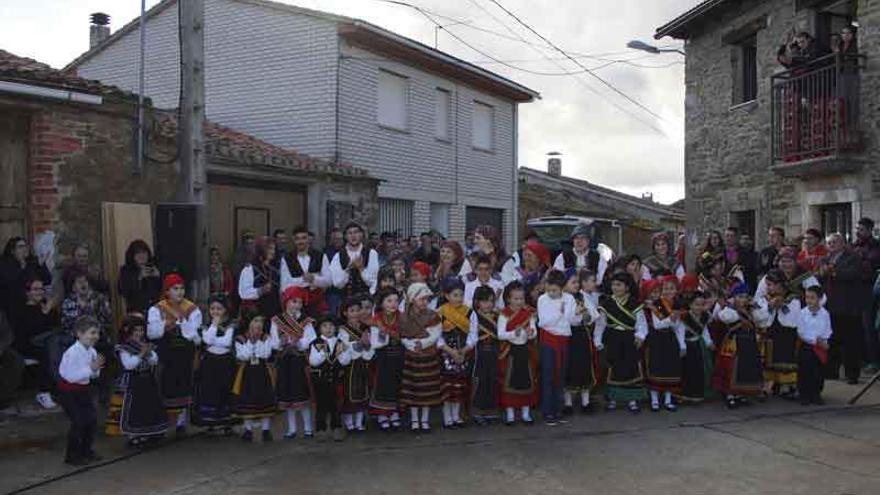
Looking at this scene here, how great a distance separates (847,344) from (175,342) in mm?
7135

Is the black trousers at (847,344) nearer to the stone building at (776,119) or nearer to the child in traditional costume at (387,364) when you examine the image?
the stone building at (776,119)

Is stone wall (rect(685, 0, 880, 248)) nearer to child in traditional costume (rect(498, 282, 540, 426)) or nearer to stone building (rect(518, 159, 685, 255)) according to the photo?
child in traditional costume (rect(498, 282, 540, 426))

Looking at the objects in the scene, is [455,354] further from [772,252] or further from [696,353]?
[772,252]

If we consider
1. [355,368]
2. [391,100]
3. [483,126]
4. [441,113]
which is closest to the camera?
[355,368]

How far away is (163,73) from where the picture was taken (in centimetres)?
1744

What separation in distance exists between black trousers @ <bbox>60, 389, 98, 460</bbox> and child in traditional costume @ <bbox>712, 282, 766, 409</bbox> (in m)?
5.66

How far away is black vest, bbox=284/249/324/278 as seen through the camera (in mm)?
8648

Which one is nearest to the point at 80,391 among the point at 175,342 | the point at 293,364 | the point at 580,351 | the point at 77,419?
the point at 77,419

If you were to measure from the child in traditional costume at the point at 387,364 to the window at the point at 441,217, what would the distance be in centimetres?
1110

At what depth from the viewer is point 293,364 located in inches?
272

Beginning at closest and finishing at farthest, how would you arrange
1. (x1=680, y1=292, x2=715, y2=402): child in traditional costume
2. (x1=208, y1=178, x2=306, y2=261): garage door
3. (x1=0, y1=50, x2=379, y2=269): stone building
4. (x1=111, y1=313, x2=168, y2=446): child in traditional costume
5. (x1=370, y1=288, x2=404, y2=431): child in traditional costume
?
(x1=111, y1=313, x2=168, y2=446): child in traditional costume, (x1=370, y1=288, x2=404, y2=431): child in traditional costume, (x1=680, y1=292, x2=715, y2=402): child in traditional costume, (x1=0, y1=50, x2=379, y2=269): stone building, (x1=208, y1=178, x2=306, y2=261): garage door

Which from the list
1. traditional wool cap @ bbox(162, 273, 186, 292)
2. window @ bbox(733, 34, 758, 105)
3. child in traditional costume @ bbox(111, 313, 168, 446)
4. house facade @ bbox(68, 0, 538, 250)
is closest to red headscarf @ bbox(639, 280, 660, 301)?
traditional wool cap @ bbox(162, 273, 186, 292)

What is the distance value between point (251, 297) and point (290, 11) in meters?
8.80

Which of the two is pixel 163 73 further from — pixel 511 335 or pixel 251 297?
pixel 511 335
